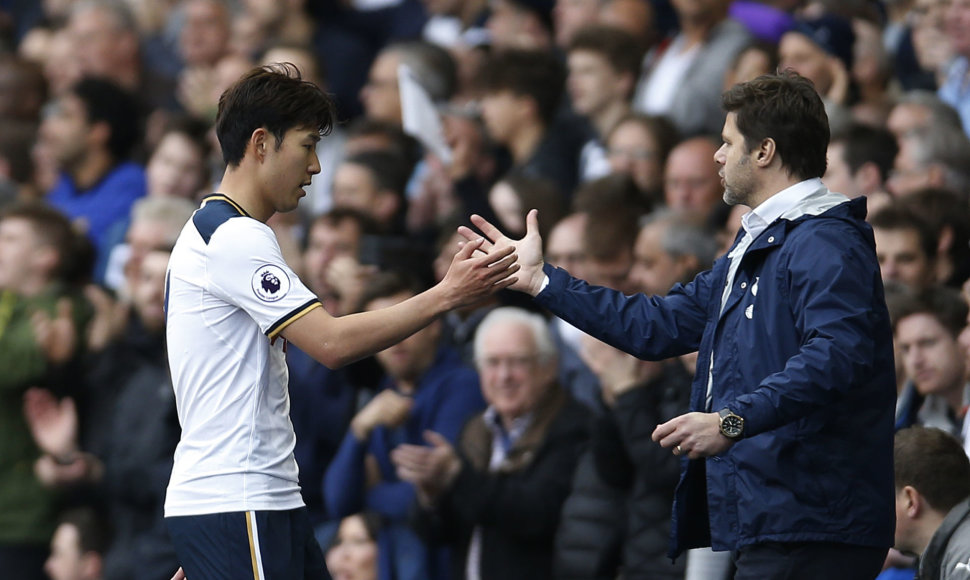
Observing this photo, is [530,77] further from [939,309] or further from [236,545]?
[236,545]

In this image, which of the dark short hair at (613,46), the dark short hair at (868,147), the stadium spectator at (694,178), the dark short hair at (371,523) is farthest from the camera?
the dark short hair at (613,46)

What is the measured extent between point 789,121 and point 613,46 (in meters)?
5.22

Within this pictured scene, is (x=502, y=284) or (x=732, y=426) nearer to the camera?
(x=732, y=426)

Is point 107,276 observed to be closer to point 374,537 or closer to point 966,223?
point 374,537

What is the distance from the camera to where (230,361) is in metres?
4.85

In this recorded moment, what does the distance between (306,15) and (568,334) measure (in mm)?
5431

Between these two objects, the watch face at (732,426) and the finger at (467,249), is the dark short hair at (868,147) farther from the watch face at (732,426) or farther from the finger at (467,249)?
the watch face at (732,426)

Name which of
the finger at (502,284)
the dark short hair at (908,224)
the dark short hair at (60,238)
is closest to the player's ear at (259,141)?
the finger at (502,284)

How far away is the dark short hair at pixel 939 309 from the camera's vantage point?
21.9 feet

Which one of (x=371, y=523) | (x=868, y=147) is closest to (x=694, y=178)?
(x=868, y=147)

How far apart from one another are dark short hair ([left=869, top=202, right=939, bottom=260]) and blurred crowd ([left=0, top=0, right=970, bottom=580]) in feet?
0.05

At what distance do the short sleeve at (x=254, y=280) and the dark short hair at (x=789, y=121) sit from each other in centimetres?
145

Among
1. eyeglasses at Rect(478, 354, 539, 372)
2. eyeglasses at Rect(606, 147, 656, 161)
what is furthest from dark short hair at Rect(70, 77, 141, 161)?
eyeglasses at Rect(478, 354, 539, 372)

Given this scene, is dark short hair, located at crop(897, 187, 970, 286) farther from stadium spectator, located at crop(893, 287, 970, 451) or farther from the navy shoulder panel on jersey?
the navy shoulder panel on jersey
